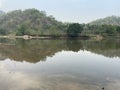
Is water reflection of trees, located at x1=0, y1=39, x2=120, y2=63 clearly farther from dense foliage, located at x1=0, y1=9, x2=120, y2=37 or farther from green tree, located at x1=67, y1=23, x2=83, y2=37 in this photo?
dense foliage, located at x1=0, y1=9, x2=120, y2=37


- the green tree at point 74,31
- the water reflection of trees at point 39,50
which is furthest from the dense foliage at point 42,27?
the water reflection of trees at point 39,50

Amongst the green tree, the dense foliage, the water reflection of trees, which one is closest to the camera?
the water reflection of trees

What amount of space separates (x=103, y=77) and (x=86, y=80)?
5.27ft

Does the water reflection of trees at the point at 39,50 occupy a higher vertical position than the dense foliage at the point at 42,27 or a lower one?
lower

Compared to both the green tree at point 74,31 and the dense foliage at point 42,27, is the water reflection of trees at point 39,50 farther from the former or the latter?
the dense foliage at point 42,27

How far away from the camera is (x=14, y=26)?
112m

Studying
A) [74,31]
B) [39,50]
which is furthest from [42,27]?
[39,50]

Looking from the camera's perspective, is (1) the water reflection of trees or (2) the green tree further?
(2) the green tree

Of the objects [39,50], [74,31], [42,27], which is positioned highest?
[42,27]

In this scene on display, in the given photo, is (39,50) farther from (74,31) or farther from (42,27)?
(42,27)

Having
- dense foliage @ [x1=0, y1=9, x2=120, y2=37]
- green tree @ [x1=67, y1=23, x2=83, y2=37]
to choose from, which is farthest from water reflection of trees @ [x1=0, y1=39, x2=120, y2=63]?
dense foliage @ [x1=0, y1=9, x2=120, y2=37]

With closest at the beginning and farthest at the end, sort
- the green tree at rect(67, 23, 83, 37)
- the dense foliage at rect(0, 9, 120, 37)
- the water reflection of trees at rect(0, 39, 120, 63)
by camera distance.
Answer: the water reflection of trees at rect(0, 39, 120, 63) → the green tree at rect(67, 23, 83, 37) → the dense foliage at rect(0, 9, 120, 37)

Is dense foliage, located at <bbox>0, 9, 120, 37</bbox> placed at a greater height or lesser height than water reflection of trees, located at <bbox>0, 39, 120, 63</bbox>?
greater

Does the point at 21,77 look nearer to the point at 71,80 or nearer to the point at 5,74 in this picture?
the point at 5,74
